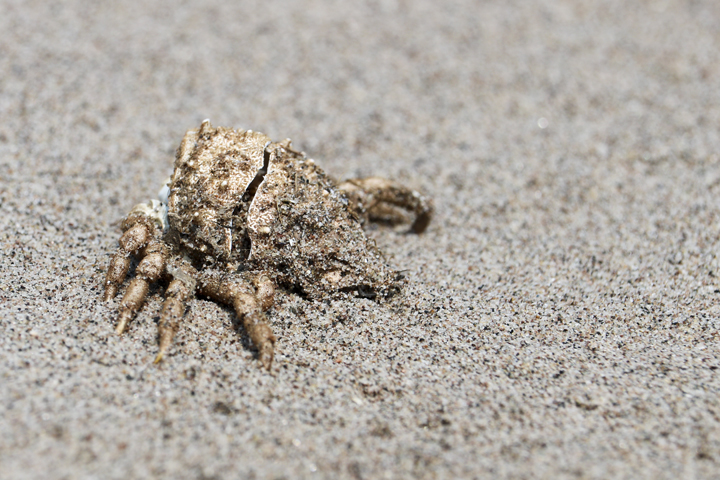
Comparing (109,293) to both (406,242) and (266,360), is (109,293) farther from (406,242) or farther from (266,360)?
(406,242)

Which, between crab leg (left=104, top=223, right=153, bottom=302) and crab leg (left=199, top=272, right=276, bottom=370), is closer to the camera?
crab leg (left=199, top=272, right=276, bottom=370)

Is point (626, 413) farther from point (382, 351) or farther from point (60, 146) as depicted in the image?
point (60, 146)

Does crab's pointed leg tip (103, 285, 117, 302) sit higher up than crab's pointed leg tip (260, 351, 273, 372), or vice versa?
crab's pointed leg tip (103, 285, 117, 302)

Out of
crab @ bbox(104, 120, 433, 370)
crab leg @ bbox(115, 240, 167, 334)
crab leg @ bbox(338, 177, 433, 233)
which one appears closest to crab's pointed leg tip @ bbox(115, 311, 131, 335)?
crab leg @ bbox(115, 240, 167, 334)

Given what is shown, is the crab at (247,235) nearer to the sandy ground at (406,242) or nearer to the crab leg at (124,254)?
the crab leg at (124,254)

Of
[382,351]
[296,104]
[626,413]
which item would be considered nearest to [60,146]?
[296,104]

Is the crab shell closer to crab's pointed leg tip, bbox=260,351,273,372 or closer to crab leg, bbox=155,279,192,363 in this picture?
crab leg, bbox=155,279,192,363
